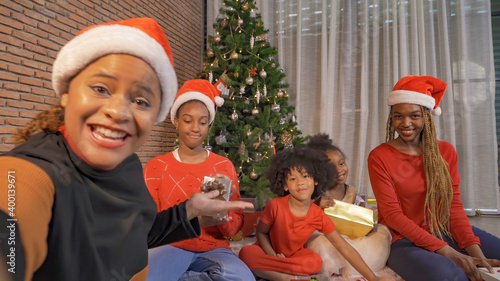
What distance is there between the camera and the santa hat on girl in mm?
2322

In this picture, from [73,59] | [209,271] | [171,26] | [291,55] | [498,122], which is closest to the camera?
[73,59]

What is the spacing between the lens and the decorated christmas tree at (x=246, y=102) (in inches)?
144

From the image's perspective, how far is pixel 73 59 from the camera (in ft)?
2.27

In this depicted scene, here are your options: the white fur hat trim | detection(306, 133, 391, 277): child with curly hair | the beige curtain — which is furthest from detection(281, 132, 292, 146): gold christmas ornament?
the beige curtain

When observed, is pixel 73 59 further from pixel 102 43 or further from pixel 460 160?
pixel 460 160

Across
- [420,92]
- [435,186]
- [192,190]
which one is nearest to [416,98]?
[420,92]

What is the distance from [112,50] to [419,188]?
2.20m

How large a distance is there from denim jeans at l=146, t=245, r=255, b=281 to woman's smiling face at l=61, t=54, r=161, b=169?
46.1 inches

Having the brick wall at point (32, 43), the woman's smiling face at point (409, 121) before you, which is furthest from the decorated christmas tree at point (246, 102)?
the woman's smiling face at point (409, 121)

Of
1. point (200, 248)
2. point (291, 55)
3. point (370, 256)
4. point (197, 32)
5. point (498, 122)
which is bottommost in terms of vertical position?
point (370, 256)

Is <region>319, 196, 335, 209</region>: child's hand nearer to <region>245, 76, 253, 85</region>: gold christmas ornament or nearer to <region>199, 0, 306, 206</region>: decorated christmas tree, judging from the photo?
<region>199, 0, 306, 206</region>: decorated christmas tree

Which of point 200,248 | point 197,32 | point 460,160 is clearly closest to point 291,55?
point 197,32

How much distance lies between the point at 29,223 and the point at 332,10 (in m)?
5.63

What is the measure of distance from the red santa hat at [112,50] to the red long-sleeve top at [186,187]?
1.23 m
